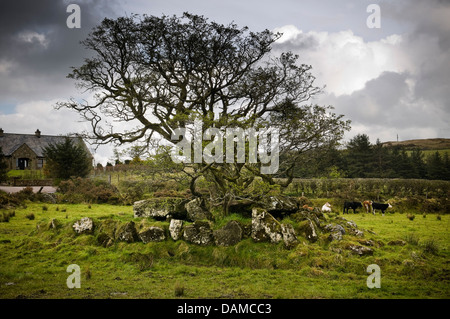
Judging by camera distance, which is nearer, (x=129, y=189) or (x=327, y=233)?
(x=327, y=233)

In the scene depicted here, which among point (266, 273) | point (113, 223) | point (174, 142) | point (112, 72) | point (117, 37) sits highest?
point (117, 37)

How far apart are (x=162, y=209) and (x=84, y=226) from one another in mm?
3845

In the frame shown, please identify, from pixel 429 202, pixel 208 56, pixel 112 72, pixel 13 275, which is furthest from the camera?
pixel 429 202

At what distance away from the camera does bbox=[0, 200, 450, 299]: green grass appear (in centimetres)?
882

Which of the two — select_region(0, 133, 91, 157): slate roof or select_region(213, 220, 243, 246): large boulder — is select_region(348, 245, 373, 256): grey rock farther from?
select_region(0, 133, 91, 157): slate roof

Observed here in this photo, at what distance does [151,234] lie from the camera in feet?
44.0

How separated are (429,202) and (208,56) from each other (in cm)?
2424

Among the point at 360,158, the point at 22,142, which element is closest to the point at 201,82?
the point at 360,158

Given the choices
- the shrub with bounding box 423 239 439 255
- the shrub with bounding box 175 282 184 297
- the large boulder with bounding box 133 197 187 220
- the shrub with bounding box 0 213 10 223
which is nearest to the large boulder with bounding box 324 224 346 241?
the shrub with bounding box 423 239 439 255

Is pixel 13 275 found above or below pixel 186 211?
below
